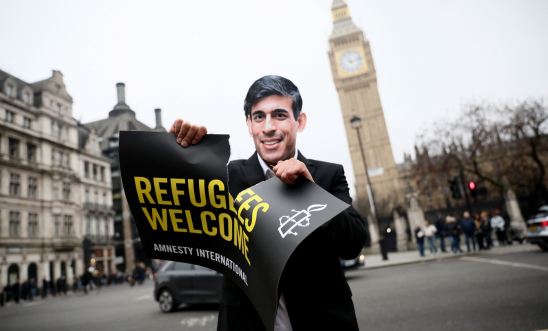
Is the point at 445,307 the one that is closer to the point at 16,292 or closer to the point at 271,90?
the point at 271,90

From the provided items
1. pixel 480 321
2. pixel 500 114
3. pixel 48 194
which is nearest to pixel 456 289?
pixel 480 321

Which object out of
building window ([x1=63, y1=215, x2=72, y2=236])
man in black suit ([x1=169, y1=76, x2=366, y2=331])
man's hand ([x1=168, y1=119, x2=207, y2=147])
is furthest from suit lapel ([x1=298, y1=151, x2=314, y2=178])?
building window ([x1=63, y1=215, x2=72, y2=236])

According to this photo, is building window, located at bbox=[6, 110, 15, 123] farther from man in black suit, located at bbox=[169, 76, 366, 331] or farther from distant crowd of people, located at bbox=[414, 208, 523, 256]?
man in black suit, located at bbox=[169, 76, 366, 331]

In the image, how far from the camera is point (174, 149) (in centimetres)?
154

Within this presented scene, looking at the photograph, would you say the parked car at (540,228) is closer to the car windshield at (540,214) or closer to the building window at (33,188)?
the car windshield at (540,214)

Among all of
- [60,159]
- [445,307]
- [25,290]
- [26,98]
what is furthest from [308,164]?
[60,159]

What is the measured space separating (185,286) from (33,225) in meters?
33.7

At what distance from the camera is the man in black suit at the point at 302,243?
4.91 ft

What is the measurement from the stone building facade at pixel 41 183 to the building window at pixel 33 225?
83 mm

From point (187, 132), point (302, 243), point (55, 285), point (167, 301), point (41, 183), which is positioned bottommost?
point (167, 301)

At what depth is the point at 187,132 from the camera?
153cm

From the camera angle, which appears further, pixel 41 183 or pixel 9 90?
pixel 41 183

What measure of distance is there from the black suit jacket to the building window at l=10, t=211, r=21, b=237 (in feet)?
127

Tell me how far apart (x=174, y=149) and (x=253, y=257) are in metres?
0.58
